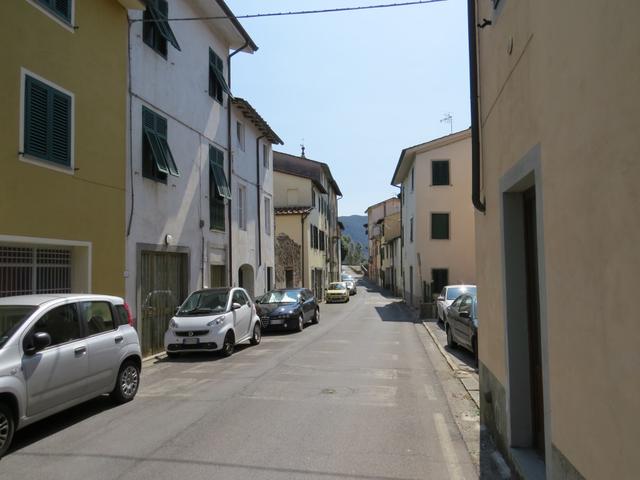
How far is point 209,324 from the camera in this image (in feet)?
41.4

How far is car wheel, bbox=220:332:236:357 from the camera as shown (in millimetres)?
12899

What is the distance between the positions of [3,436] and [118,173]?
23.9 ft

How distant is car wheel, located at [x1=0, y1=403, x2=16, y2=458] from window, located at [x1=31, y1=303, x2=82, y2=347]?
36.1 inches

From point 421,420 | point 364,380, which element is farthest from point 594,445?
point 364,380

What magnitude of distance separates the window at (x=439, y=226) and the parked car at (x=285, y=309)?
11055mm

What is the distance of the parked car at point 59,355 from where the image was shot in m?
5.73

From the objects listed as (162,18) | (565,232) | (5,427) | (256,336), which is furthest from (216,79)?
(565,232)

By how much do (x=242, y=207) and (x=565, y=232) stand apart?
1860 cm

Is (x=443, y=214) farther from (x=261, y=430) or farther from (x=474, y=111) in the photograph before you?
(x=261, y=430)

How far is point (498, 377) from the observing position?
5.75 m

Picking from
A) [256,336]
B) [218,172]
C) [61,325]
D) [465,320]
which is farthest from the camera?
[218,172]

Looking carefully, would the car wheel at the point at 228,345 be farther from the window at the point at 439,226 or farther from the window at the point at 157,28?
the window at the point at 439,226

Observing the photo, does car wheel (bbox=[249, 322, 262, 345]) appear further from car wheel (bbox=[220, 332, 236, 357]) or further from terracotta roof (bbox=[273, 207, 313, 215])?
terracotta roof (bbox=[273, 207, 313, 215])

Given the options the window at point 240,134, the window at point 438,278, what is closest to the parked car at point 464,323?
the window at point 240,134
